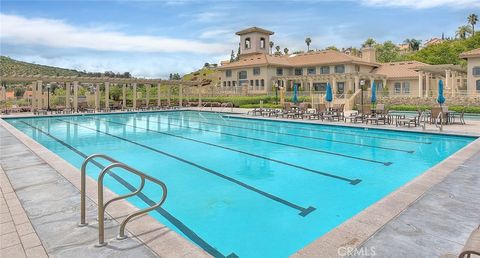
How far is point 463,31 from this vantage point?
237 feet

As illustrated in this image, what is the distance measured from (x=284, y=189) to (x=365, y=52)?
42525mm

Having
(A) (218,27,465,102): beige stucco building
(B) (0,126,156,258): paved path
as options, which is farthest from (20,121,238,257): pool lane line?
(A) (218,27,465,102): beige stucco building

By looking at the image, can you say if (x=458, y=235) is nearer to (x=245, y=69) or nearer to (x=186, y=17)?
(x=186, y=17)

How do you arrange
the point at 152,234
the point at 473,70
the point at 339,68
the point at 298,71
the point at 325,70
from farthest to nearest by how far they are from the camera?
the point at 298,71, the point at 325,70, the point at 339,68, the point at 473,70, the point at 152,234

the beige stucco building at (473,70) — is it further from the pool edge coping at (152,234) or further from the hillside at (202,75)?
the hillside at (202,75)

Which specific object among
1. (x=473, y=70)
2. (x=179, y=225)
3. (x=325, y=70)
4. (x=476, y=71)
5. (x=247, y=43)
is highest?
(x=247, y=43)

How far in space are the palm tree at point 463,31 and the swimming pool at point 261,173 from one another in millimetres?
72823

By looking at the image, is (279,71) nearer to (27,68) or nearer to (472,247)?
(472,247)

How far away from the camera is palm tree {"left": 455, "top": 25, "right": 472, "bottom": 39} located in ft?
236

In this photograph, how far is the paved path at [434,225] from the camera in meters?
3.57

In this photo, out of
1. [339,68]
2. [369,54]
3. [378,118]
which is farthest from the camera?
[369,54]

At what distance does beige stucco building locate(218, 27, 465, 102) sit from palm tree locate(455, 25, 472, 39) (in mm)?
40181

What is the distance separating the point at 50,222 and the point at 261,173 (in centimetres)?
527

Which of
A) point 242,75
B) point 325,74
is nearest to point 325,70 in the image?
point 325,74
